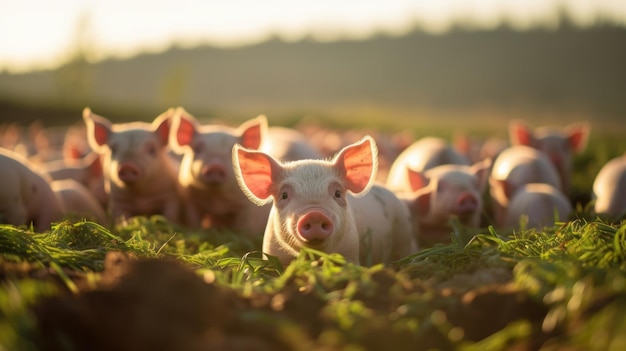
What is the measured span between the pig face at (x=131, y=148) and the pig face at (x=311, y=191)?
211 cm

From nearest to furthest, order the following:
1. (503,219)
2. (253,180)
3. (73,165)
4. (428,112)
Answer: (253,180), (503,219), (73,165), (428,112)

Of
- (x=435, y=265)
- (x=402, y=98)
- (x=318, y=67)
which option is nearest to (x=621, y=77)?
(x=402, y=98)

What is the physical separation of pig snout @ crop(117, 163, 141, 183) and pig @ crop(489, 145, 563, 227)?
10.7 feet

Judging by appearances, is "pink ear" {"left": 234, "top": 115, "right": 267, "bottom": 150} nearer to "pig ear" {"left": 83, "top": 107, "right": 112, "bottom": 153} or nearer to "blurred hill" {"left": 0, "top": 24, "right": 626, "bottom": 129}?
"pig ear" {"left": 83, "top": 107, "right": 112, "bottom": 153}

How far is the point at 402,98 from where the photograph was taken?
51.2 metres

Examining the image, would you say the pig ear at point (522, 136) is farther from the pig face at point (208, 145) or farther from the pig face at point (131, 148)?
the pig face at point (131, 148)

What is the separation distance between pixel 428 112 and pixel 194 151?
123 ft

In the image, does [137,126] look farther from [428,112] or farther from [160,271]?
[428,112]

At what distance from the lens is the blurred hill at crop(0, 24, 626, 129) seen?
46781mm

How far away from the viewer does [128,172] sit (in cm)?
645

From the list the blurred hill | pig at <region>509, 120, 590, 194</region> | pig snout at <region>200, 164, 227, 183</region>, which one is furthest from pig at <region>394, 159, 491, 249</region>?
the blurred hill

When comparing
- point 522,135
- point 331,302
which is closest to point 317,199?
point 331,302

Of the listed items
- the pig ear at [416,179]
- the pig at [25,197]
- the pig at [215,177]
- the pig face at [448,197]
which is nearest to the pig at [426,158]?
the pig ear at [416,179]

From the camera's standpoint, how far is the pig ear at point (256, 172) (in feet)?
15.2
